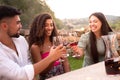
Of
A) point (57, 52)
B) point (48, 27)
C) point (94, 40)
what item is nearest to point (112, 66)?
point (57, 52)

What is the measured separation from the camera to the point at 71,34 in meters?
5.09

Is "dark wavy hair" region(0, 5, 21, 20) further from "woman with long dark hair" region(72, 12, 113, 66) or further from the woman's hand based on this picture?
"woman with long dark hair" region(72, 12, 113, 66)

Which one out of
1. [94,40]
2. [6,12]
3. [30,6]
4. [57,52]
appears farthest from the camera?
[30,6]

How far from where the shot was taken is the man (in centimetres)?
164

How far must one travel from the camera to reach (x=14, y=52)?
1845 millimetres

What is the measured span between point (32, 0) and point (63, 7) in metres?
1.08

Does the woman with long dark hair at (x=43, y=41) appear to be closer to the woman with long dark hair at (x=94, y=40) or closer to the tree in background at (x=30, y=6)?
the woman with long dark hair at (x=94, y=40)

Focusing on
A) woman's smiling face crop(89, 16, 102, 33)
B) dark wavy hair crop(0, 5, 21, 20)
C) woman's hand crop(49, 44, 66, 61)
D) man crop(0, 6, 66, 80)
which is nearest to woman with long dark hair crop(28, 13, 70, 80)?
man crop(0, 6, 66, 80)

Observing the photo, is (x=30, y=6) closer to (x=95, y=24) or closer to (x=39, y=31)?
(x=95, y=24)

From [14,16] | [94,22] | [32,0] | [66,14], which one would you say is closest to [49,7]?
[32,0]

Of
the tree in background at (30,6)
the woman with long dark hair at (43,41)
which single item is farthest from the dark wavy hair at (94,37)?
the tree in background at (30,6)

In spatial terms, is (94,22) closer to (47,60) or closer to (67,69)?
(67,69)

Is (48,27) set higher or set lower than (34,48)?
higher

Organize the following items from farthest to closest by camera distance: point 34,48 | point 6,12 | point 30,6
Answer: point 30,6 → point 34,48 → point 6,12
